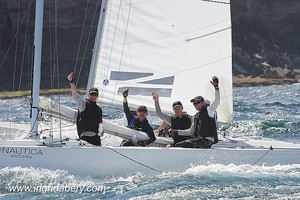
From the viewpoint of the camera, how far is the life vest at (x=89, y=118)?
9.70 m

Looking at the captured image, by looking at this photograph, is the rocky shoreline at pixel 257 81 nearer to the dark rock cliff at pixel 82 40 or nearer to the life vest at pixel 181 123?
the dark rock cliff at pixel 82 40

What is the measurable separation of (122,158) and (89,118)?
27.8 inches

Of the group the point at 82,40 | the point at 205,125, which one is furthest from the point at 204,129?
the point at 82,40

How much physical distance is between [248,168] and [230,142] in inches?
38.0

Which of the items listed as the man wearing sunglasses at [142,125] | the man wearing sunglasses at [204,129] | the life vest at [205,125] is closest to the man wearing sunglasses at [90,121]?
the man wearing sunglasses at [142,125]

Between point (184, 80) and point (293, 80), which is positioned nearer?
point (184, 80)

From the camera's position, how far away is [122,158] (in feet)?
30.9

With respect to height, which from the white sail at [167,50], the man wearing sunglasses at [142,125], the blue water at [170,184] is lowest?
the blue water at [170,184]

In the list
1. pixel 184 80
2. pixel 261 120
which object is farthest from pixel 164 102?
pixel 261 120

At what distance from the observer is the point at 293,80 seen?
49.4 meters

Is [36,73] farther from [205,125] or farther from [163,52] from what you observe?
[163,52]

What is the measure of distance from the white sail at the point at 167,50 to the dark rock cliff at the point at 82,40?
34548mm

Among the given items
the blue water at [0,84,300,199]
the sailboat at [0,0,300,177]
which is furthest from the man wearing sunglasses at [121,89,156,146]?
the sailboat at [0,0,300,177]

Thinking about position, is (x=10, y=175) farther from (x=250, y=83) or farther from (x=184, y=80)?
(x=250, y=83)
